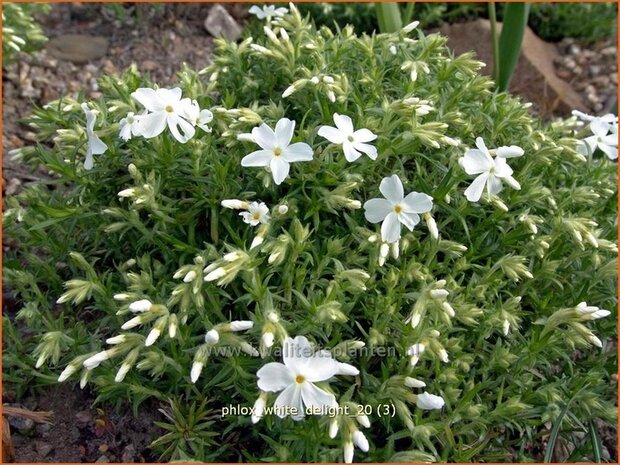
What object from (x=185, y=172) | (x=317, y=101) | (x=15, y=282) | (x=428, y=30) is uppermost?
(x=317, y=101)

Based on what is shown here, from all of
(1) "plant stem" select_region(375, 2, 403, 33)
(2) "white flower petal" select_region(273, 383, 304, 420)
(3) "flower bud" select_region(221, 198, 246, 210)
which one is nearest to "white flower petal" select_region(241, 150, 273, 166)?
(3) "flower bud" select_region(221, 198, 246, 210)

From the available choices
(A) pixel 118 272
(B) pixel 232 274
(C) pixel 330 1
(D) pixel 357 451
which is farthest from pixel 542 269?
(C) pixel 330 1

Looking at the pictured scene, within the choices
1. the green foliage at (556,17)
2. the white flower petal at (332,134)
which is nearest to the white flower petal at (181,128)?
the white flower petal at (332,134)

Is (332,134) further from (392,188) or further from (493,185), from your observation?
(493,185)

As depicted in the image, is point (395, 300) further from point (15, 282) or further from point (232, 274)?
point (15, 282)

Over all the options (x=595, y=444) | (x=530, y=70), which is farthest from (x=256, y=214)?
(x=530, y=70)
